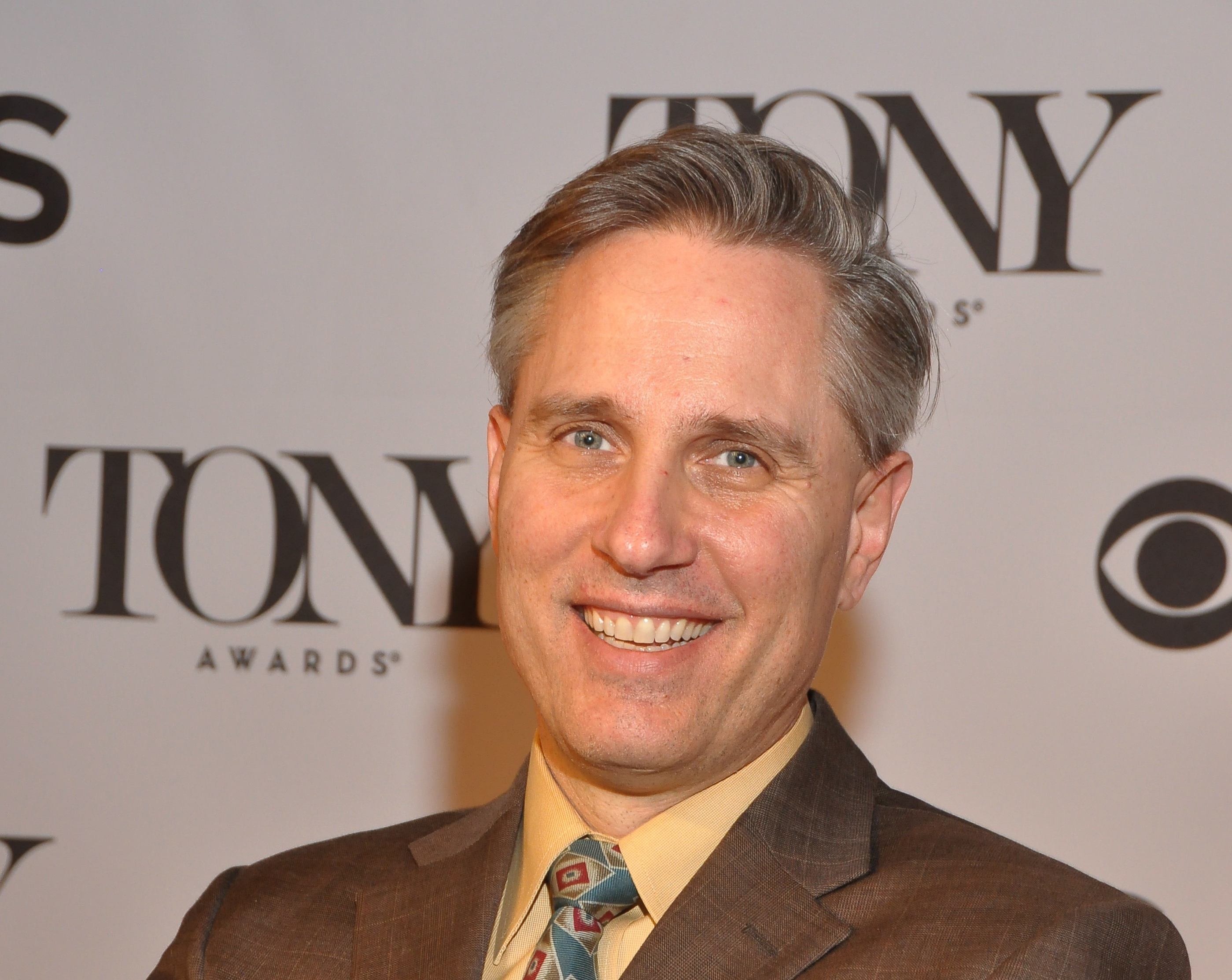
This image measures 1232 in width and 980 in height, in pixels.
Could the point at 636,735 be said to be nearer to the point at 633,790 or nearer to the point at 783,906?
the point at 633,790

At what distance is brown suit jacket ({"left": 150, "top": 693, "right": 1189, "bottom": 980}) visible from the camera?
4.50ft

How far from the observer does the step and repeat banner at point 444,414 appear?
244 cm

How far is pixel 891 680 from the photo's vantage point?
251 centimetres

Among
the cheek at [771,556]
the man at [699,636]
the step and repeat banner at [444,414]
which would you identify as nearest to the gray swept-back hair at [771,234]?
the man at [699,636]

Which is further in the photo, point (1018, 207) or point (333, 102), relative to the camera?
point (333, 102)

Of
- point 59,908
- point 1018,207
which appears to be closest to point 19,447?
point 59,908

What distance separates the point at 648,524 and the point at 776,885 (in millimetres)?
401

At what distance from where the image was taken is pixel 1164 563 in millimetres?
2465

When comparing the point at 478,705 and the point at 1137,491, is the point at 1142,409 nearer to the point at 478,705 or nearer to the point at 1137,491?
the point at 1137,491

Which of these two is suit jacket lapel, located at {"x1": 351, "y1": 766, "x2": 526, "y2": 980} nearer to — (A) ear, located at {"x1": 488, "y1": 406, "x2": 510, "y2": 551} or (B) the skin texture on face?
(B) the skin texture on face

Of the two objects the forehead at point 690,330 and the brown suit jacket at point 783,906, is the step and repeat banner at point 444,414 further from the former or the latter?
the forehead at point 690,330

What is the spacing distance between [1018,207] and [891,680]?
875 mm

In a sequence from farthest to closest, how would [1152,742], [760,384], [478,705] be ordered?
1. [478,705]
2. [1152,742]
3. [760,384]

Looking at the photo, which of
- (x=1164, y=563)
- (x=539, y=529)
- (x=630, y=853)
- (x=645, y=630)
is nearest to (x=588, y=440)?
(x=539, y=529)
